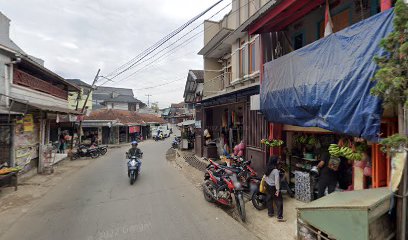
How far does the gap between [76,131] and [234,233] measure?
82.2 ft

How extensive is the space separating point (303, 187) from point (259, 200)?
4.63 ft

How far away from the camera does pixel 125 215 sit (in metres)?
6.07

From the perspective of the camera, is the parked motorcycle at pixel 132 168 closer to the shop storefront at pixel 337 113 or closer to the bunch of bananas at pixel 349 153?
the shop storefront at pixel 337 113

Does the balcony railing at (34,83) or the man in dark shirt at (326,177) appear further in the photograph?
the balcony railing at (34,83)

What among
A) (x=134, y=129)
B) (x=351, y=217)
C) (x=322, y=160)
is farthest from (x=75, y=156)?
(x=351, y=217)

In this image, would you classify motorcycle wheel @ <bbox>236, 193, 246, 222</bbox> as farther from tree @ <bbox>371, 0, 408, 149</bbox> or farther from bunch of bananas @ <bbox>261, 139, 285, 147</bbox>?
tree @ <bbox>371, 0, 408, 149</bbox>

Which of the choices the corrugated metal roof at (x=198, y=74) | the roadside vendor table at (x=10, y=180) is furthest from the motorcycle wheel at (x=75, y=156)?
the corrugated metal roof at (x=198, y=74)

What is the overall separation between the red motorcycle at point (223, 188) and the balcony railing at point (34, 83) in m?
10.3

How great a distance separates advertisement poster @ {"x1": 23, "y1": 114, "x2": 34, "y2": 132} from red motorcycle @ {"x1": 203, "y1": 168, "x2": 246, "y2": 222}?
9.53 meters

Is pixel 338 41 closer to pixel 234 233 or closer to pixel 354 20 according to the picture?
pixel 354 20

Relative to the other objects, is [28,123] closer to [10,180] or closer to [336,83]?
[10,180]

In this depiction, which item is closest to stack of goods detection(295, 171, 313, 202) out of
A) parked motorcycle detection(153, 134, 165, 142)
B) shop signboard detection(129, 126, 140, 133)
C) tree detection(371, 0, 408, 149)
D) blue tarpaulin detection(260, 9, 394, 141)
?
blue tarpaulin detection(260, 9, 394, 141)

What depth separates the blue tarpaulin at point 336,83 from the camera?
12.9ft

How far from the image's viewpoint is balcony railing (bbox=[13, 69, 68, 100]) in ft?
35.0
